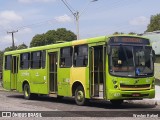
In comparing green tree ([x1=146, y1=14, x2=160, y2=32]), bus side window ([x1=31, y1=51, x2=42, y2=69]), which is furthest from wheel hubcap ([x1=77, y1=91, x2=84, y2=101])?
green tree ([x1=146, y1=14, x2=160, y2=32])

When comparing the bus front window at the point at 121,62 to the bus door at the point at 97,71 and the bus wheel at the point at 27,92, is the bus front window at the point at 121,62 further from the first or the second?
the bus wheel at the point at 27,92

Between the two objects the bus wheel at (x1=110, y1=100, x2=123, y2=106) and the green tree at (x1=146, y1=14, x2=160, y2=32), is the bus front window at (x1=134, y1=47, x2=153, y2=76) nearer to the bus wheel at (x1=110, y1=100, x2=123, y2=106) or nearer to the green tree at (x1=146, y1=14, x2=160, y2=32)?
the bus wheel at (x1=110, y1=100, x2=123, y2=106)

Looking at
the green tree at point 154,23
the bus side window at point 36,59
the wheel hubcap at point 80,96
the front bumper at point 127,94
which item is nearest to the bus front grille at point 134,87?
the front bumper at point 127,94

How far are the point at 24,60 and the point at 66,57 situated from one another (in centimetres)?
565

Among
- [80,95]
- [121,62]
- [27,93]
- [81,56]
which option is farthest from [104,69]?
[27,93]

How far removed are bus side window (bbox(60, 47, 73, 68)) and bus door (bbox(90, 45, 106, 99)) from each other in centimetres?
198

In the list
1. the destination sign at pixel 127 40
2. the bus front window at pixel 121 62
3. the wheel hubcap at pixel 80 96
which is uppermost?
the destination sign at pixel 127 40

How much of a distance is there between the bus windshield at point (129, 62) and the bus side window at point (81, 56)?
1.76 metres

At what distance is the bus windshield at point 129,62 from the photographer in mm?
16750

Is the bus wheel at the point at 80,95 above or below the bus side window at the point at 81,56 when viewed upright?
below

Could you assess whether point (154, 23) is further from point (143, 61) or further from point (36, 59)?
point (143, 61)

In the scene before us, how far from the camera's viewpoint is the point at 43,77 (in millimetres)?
22250

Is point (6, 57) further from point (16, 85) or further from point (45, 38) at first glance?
point (45, 38)

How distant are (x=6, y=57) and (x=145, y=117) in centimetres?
1567
